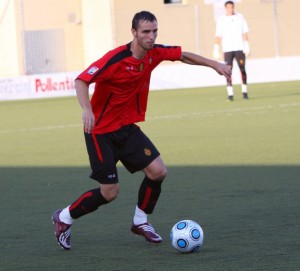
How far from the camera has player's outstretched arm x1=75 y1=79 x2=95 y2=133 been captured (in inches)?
300

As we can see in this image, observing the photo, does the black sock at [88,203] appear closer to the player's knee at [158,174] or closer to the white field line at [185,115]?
the player's knee at [158,174]

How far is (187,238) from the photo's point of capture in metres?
7.58

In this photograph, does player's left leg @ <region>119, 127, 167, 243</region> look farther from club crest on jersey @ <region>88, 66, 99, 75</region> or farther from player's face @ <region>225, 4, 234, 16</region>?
player's face @ <region>225, 4, 234, 16</region>

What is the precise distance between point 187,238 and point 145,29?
1567mm

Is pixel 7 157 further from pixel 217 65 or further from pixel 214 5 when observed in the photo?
pixel 214 5

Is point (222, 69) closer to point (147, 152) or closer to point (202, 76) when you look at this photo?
point (147, 152)

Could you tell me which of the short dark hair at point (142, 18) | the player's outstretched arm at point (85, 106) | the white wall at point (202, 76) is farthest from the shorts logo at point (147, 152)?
the white wall at point (202, 76)

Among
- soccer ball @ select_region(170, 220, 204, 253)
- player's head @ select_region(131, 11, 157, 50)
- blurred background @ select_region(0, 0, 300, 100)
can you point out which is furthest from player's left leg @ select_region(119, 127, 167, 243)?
blurred background @ select_region(0, 0, 300, 100)

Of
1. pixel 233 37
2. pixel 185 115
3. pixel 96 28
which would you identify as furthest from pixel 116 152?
pixel 96 28

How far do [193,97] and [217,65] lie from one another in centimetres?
1879

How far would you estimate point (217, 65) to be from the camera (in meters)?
8.40

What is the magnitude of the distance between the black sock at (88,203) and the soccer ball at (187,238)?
713mm

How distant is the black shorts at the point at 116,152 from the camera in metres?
8.10

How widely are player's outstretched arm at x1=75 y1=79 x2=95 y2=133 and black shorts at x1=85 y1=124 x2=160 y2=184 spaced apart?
0.33 m
